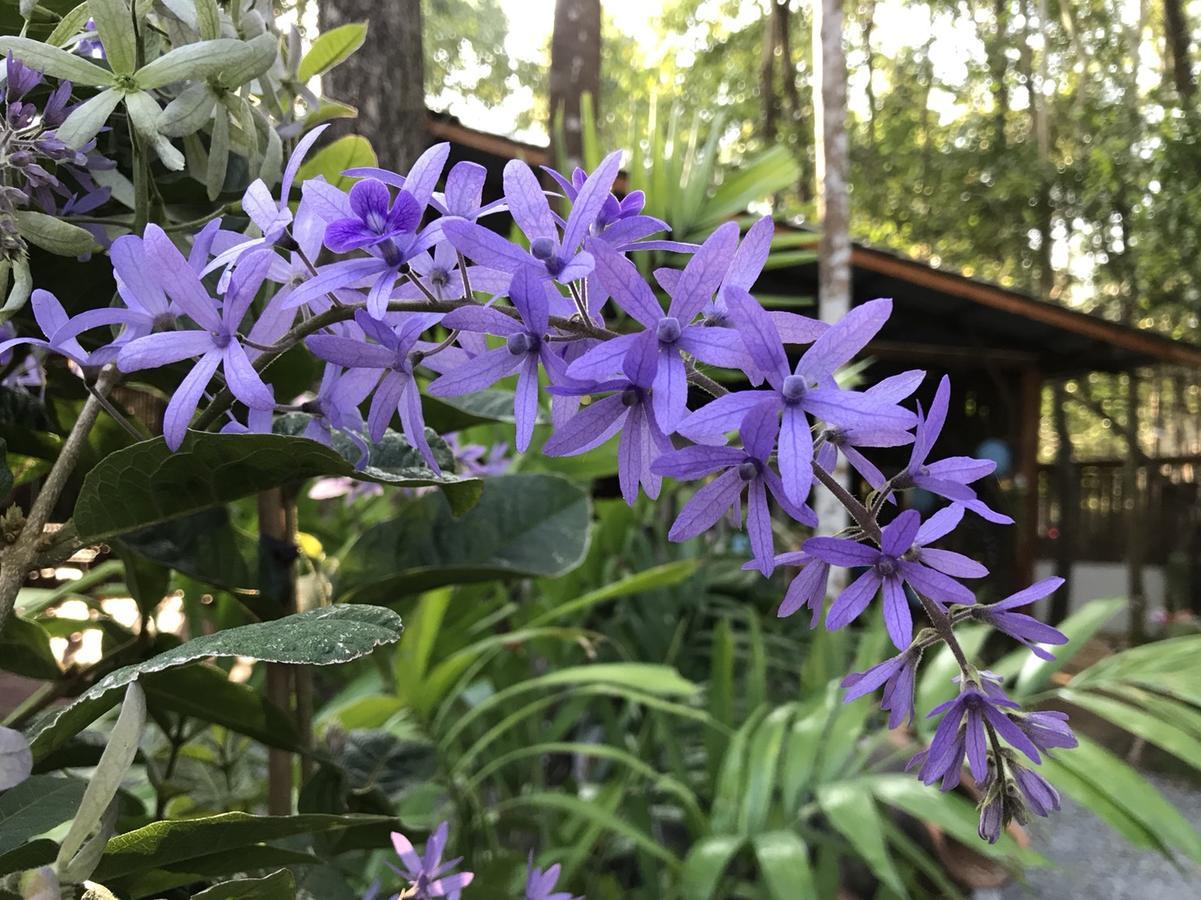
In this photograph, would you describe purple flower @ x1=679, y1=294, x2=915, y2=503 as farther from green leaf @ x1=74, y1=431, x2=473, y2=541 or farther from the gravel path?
the gravel path

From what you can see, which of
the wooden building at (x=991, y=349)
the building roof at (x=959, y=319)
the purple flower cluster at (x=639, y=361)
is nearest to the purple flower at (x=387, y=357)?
the purple flower cluster at (x=639, y=361)

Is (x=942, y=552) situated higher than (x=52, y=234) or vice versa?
(x=52, y=234)

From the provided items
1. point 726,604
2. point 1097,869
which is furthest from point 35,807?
point 1097,869

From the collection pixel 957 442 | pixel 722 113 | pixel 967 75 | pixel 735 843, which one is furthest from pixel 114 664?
pixel 967 75

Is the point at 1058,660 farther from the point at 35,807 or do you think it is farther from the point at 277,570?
the point at 35,807

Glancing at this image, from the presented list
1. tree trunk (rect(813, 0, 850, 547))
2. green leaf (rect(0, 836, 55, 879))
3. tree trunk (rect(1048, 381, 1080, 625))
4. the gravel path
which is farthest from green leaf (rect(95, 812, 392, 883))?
tree trunk (rect(1048, 381, 1080, 625))

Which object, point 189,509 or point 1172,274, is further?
point 1172,274

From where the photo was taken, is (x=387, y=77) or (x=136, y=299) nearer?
(x=136, y=299)

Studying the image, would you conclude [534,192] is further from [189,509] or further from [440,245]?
[189,509]
